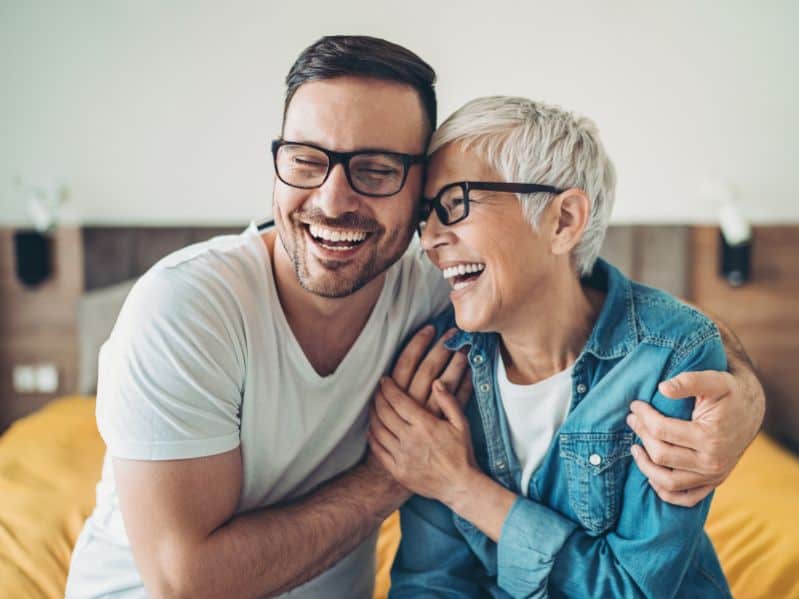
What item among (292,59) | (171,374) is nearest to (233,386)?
(171,374)

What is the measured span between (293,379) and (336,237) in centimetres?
26

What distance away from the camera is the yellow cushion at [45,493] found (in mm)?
1565

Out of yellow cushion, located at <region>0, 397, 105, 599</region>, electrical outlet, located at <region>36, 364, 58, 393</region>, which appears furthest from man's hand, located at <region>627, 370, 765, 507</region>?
electrical outlet, located at <region>36, 364, 58, 393</region>

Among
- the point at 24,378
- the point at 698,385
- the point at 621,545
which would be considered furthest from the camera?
the point at 24,378

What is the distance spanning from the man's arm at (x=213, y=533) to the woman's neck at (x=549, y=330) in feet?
1.41

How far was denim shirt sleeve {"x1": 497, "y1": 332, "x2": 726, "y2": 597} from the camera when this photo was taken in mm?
1068

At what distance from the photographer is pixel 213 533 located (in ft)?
3.57

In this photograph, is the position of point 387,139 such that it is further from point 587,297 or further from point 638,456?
point 638,456

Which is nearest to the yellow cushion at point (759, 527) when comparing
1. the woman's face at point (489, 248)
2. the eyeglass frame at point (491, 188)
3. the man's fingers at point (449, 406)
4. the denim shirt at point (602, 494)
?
the denim shirt at point (602, 494)

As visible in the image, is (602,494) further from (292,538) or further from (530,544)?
(292,538)

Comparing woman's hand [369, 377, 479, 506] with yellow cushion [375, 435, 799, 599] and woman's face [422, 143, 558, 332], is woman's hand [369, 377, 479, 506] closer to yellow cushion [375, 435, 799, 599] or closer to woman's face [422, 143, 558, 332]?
woman's face [422, 143, 558, 332]

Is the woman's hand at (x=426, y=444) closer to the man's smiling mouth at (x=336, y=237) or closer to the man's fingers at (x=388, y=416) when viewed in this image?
the man's fingers at (x=388, y=416)

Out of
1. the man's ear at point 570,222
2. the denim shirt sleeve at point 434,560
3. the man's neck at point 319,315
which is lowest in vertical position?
the denim shirt sleeve at point 434,560

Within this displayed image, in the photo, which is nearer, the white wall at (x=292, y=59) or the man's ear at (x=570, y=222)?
the man's ear at (x=570, y=222)
